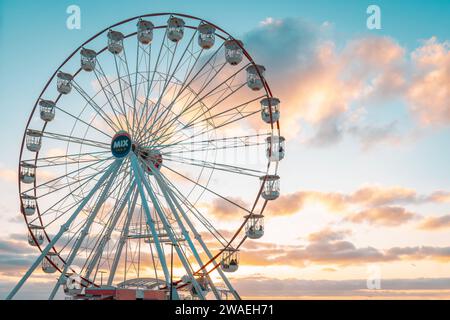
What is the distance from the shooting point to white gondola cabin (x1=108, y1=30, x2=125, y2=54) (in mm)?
30672

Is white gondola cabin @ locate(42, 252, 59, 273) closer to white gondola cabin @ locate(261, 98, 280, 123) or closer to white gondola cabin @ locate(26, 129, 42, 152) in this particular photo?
white gondola cabin @ locate(26, 129, 42, 152)

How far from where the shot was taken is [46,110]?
3164 cm

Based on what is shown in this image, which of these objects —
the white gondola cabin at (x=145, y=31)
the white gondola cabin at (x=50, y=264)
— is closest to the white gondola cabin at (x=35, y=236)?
the white gondola cabin at (x=50, y=264)

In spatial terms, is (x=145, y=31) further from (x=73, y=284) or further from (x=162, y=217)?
(x=73, y=284)

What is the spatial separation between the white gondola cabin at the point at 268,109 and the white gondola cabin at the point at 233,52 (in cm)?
241

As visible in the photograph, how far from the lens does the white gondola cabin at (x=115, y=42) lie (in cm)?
3067

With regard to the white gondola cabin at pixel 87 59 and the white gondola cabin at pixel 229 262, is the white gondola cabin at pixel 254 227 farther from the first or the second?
the white gondola cabin at pixel 87 59

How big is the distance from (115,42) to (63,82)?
3.82 metres

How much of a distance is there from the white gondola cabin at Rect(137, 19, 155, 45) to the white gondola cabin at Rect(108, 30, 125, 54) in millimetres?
1381

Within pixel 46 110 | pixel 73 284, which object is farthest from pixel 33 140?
pixel 73 284

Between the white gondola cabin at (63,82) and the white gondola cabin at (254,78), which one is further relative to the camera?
the white gondola cabin at (63,82)

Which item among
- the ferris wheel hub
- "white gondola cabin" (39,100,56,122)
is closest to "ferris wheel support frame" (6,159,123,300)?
the ferris wheel hub
